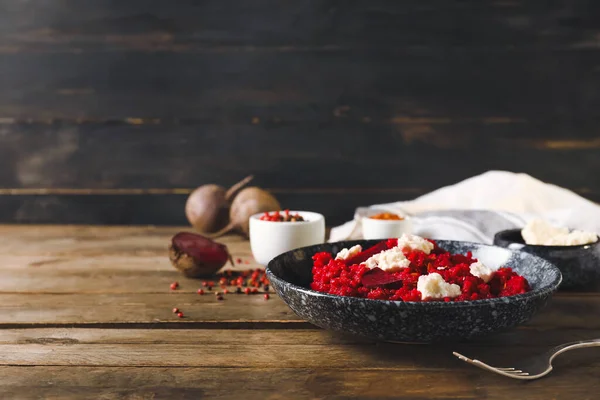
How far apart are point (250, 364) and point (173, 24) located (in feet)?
5.50

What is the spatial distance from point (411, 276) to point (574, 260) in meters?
0.43

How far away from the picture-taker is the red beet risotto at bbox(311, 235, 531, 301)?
34.0 inches

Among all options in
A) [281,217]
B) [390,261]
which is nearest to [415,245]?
[390,261]

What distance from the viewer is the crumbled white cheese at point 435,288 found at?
0.84 m

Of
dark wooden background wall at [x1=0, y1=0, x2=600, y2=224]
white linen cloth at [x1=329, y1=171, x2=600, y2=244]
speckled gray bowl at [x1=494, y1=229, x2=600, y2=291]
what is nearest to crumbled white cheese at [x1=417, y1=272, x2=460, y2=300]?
speckled gray bowl at [x1=494, y1=229, x2=600, y2=291]

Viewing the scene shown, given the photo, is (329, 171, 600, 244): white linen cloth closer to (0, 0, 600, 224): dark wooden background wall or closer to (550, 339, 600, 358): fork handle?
(0, 0, 600, 224): dark wooden background wall

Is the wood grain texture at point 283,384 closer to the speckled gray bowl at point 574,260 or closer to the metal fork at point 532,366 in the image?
the metal fork at point 532,366

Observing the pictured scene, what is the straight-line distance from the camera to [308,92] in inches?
89.8

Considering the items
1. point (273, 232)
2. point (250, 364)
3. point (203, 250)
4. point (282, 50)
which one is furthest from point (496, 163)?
point (250, 364)

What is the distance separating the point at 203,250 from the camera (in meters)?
1.32

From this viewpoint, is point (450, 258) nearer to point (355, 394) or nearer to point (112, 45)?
point (355, 394)

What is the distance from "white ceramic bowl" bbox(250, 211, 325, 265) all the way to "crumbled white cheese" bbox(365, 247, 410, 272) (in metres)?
0.39

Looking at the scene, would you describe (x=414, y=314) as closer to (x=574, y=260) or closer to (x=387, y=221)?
(x=574, y=260)

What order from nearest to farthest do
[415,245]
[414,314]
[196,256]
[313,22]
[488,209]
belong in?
[414,314]
[415,245]
[196,256]
[488,209]
[313,22]
